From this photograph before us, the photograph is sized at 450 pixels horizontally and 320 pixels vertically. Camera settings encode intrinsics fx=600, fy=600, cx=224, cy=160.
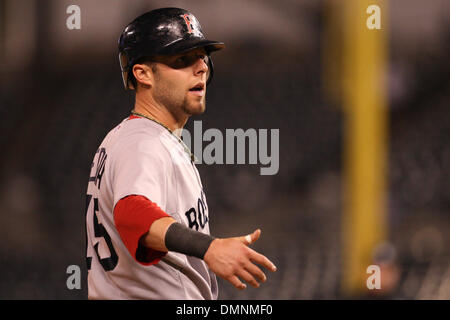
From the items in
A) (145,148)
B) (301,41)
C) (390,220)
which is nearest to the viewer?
(145,148)

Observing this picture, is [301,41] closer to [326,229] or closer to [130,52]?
[326,229]

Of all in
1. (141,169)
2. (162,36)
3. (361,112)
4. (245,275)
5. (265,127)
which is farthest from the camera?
(265,127)

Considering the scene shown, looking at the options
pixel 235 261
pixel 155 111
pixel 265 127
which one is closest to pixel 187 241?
pixel 235 261

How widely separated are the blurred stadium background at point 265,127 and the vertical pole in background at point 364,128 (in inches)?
1.1

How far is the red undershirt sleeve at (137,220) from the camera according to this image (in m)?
0.73

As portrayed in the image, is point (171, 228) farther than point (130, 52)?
No

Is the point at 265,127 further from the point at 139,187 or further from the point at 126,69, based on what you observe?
the point at 139,187

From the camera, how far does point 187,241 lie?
705mm

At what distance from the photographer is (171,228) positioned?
71cm

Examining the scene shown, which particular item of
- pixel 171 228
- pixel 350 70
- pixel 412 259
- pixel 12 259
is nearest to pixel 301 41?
pixel 350 70

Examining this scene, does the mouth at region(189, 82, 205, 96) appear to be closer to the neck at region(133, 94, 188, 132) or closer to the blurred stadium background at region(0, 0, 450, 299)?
the neck at region(133, 94, 188, 132)

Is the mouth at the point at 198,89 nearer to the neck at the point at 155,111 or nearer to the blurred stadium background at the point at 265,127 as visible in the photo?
the neck at the point at 155,111

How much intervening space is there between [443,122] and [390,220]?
3.84ft

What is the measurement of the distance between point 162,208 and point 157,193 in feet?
0.10
